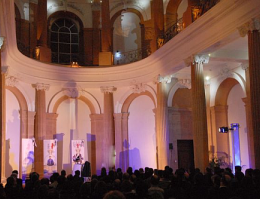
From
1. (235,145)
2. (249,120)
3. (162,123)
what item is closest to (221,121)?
(235,145)

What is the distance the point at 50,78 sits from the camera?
800 inches

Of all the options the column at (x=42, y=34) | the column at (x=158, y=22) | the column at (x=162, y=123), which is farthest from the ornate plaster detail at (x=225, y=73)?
the column at (x=42, y=34)

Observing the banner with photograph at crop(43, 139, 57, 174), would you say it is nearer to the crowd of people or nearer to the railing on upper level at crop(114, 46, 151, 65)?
the railing on upper level at crop(114, 46, 151, 65)

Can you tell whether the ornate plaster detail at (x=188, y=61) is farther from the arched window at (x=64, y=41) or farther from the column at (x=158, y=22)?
the arched window at (x=64, y=41)

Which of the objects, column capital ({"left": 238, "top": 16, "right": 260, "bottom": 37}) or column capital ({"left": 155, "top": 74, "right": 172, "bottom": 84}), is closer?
column capital ({"left": 238, "top": 16, "right": 260, "bottom": 37})

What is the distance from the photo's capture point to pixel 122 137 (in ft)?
70.3

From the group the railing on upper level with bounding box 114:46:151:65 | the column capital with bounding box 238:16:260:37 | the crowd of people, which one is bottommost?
the crowd of people

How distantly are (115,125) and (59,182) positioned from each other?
11.8 m

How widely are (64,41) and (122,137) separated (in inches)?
301

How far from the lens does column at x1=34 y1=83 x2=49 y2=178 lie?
19.1 meters

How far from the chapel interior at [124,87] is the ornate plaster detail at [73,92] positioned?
0.20ft

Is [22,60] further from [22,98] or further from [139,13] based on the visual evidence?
[139,13]

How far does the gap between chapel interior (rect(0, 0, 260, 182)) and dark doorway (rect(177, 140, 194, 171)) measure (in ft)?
0.19

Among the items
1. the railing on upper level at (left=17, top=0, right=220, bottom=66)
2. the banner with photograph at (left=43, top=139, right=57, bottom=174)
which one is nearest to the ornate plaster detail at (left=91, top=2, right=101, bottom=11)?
the railing on upper level at (left=17, top=0, right=220, bottom=66)
